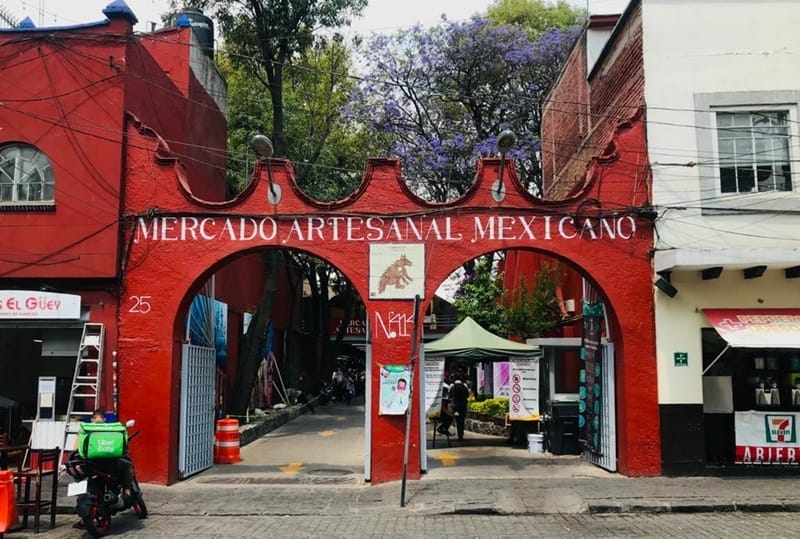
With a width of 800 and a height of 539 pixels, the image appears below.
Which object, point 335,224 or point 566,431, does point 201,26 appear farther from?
point 566,431

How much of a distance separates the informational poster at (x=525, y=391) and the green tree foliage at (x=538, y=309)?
2.34 m

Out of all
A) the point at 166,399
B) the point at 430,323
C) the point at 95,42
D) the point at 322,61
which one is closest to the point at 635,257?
the point at 166,399

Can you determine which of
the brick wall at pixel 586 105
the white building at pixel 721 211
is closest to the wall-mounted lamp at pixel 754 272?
the white building at pixel 721 211

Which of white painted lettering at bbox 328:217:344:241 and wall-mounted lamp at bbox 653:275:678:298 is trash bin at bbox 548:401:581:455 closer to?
wall-mounted lamp at bbox 653:275:678:298

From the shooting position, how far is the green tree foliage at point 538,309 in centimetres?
1919

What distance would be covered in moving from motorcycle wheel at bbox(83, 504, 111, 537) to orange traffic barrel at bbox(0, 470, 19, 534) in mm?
835

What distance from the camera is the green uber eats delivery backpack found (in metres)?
9.55

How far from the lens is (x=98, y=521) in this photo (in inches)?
372

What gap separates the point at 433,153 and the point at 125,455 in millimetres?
19348

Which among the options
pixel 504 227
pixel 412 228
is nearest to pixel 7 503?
pixel 412 228

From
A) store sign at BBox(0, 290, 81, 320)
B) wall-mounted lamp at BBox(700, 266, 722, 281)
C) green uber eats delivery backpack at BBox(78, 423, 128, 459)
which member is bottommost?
green uber eats delivery backpack at BBox(78, 423, 128, 459)

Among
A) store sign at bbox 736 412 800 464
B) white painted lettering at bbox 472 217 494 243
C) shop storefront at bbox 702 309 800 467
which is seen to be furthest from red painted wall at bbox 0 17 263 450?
store sign at bbox 736 412 800 464

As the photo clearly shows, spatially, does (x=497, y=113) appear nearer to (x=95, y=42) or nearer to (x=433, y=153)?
(x=433, y=153)

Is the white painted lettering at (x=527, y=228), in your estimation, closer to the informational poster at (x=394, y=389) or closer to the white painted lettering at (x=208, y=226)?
the informational poster at (x=394, y=389)
